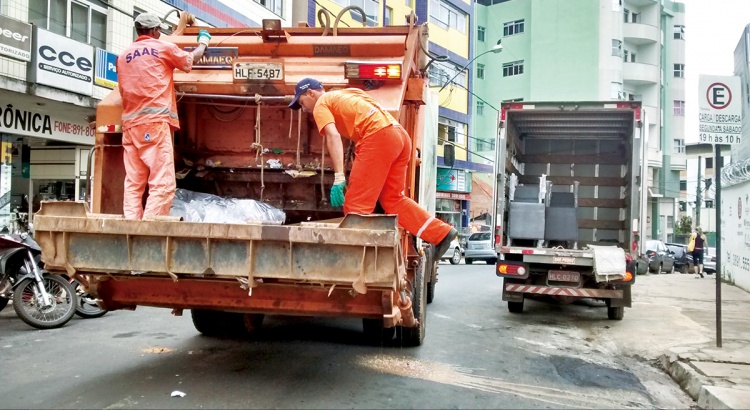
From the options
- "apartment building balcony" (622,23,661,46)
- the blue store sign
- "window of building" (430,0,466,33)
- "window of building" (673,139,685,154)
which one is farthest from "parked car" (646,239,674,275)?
"window of building" (673,139,685,154)

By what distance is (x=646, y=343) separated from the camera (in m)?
6.72

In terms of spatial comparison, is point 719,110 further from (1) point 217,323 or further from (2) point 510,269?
(1) point 217,323

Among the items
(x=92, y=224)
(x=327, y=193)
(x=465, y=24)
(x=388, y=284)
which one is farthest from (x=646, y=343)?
(x=465, y=24)

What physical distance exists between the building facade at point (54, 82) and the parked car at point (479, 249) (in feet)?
42.0

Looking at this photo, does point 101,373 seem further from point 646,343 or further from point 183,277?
point 646,343

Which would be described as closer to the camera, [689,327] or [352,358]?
[352,358]

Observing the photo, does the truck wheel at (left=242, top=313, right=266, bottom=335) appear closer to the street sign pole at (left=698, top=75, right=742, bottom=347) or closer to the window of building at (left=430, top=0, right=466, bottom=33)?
the street sign pole at (left=698, top=75, right=742, bottom=347)

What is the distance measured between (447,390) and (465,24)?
30.6m

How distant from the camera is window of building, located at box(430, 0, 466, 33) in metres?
29.8

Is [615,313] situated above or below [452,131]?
below

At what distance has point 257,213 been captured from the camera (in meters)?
4.83

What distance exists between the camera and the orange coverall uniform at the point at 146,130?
433cm

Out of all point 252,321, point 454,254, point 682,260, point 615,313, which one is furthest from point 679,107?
point 252,321

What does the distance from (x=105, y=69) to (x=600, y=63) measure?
28658mm
